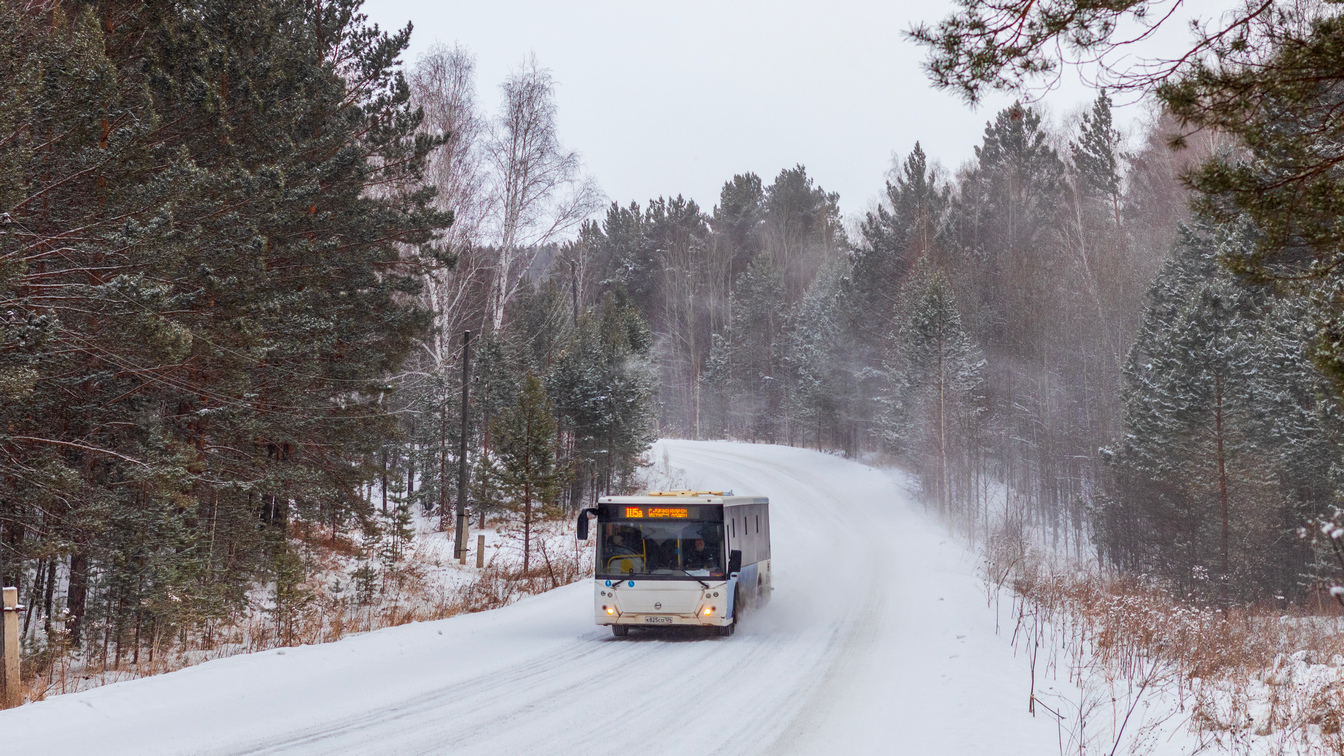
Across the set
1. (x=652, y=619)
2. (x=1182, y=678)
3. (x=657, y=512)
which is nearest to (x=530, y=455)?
(x=657, y=512)

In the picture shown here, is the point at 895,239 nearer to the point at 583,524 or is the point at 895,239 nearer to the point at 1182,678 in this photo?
the point at 583,524

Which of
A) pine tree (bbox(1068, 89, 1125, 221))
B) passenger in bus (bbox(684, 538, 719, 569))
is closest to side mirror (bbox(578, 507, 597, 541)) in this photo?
passenger in bus (bbox(684, 538, 719, 569))

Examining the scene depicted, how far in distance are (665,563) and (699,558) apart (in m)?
0.60

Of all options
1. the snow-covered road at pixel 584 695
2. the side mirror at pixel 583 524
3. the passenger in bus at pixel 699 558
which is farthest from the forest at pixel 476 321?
the passenger in bus at pixel 699 558

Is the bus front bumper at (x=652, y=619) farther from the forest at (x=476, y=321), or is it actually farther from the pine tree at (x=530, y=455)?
→ the pine tree at (x=530, y=455)

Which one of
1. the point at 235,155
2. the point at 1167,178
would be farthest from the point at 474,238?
the point at 1167,178

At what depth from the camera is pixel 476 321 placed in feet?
147

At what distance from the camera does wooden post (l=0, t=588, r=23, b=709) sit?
8.84 meters

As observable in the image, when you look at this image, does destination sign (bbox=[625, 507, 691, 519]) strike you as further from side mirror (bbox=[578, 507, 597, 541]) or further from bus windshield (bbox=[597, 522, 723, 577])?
side mirror (bbox=[578, 507, 597, 541])

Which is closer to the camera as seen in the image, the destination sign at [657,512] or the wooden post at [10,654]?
the wooden post at [10,654]

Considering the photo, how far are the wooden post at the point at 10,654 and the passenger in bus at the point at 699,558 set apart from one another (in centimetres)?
916

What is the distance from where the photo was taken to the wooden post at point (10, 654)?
8836mm

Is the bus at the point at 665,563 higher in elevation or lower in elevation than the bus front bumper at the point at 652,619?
higher

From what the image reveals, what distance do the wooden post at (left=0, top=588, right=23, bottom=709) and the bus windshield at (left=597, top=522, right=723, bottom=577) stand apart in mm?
8140
